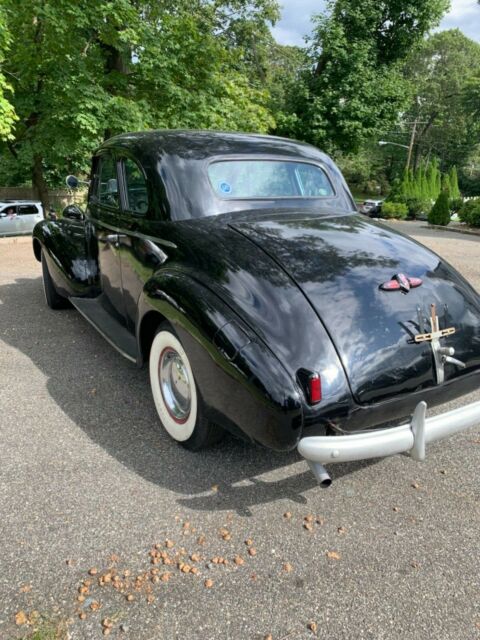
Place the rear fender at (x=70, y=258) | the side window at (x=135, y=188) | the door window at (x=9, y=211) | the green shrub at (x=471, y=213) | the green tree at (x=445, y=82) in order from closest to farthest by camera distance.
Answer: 1. the side window at (x=135, y=188)
2. the rear fender at (x=70, y=258)
3. the door window at (x=9, y=211)
4. the green shrub at (x=471, y=213)
5. the green tree at (x=445, y=82)

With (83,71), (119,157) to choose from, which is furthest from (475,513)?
(83,71)

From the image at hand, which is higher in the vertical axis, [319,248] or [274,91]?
[274,91]

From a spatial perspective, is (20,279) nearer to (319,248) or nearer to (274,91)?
(319,248)

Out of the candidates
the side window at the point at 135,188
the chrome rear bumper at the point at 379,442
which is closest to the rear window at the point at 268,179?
the side window at the point at 135,188

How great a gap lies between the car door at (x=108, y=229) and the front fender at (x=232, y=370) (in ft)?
3.98

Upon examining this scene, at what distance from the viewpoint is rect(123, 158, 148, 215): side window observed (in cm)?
336

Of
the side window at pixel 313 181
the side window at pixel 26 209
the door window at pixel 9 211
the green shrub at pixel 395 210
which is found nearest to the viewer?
the side window at pixel 313 181

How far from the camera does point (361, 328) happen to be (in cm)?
235

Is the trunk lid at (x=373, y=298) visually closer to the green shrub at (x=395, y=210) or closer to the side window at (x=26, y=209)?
the side window at (x=26, y=209)

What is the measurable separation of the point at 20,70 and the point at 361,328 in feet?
49.2

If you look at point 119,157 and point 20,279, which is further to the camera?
point 20,279

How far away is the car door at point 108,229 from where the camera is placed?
12.3 feet

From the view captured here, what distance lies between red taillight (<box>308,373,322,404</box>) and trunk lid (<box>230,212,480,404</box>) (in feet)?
0.61

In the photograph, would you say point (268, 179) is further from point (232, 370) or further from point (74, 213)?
point (74, 213)
